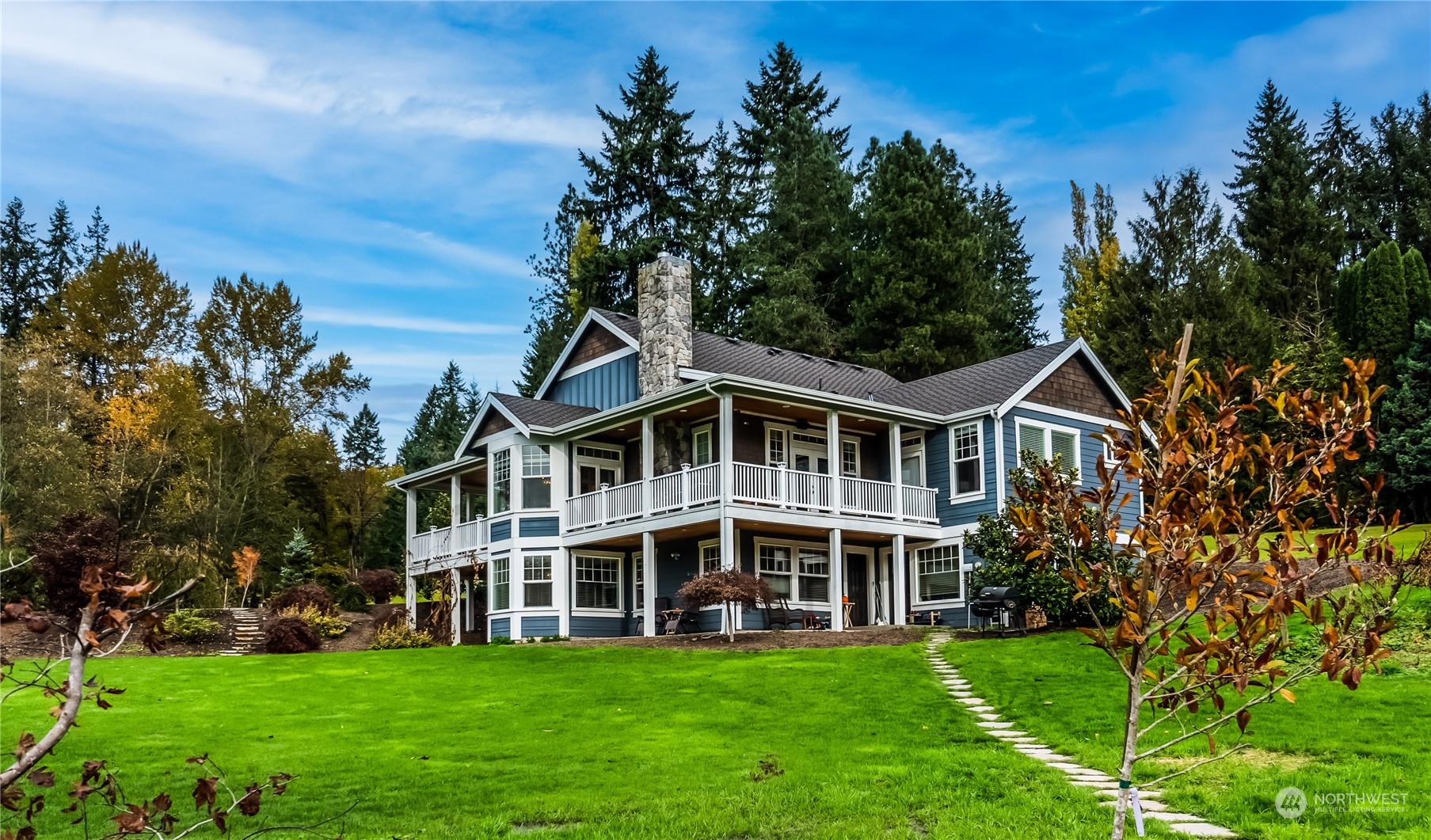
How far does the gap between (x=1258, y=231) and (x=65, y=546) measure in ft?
148

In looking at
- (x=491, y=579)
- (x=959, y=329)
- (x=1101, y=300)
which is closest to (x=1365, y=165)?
(x=1101, y=300)

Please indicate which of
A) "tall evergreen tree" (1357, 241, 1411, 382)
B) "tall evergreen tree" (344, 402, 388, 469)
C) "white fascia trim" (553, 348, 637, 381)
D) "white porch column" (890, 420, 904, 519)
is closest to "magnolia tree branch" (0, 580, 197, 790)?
"white porch column" (890, 420, 904, 519)

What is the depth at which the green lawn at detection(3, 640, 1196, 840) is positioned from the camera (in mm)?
8922

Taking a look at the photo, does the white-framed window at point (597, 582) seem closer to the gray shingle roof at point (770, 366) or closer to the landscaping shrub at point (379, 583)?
the gray shingle roof at point (770, 366)

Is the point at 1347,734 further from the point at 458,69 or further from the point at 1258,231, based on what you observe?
the point at 1258,231

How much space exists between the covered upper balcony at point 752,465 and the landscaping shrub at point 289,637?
597 cm

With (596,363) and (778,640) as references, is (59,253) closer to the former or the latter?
(596,363)

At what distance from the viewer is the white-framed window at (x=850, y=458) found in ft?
90.6

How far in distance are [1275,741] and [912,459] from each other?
54.9 feet

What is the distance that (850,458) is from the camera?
27.8 meters

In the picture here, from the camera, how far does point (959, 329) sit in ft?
143

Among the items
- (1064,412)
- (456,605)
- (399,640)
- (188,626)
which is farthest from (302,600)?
(1064,412)

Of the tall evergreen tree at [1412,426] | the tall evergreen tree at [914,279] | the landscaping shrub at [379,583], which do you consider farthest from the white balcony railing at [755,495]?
the tall evergreen tree at [914,279]

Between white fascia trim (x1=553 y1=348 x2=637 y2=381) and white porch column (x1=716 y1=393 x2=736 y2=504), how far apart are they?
19.2 ft
